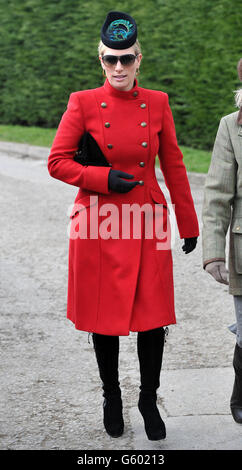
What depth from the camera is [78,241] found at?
395cm

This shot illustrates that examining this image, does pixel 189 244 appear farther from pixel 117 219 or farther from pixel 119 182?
pixel 119 182

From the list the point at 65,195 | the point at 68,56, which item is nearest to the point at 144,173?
the point at 65,195

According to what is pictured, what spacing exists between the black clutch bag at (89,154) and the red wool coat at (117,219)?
0.02 m

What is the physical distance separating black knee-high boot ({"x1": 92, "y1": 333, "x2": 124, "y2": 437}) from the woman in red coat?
0.14 metres

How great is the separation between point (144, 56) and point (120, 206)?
11.3 meters

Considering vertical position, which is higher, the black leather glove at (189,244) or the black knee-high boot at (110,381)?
the black leather glove at (189,244)

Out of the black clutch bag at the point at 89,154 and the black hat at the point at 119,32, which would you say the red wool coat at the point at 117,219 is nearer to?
the black clutch bag at the point at 89,154

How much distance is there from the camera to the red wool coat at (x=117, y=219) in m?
3.85

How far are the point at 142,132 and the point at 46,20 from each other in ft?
47.2

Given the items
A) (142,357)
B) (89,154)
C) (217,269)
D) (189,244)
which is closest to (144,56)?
(189,244)

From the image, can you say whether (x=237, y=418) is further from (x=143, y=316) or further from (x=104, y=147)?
(x=104, y=147)

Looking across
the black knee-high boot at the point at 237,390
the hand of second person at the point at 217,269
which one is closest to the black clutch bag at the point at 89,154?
the hand of second person at the point at 217,269

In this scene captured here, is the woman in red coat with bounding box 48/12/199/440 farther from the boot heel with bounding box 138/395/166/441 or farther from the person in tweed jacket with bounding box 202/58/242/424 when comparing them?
the person in tweed jacket with bounding box 202/58/242/424

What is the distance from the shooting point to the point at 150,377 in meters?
4.02
